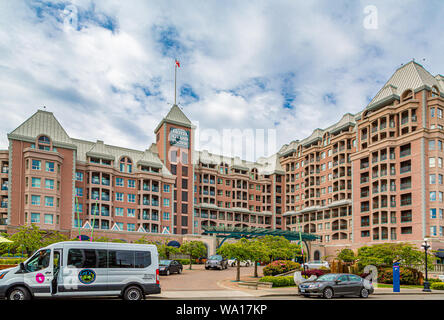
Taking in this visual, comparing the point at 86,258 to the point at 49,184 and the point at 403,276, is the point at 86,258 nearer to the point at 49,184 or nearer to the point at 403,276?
the point at 403,276

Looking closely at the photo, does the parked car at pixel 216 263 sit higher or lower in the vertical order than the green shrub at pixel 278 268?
lower

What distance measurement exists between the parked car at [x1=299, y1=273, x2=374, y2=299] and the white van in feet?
29.5

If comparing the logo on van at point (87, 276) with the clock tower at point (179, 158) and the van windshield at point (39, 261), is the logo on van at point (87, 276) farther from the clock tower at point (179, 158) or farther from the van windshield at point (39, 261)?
the clock tower at point (179, 158)

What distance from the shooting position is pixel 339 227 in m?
78.9

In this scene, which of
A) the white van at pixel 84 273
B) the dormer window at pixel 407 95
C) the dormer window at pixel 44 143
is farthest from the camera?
the dormer window at pixel 407 95

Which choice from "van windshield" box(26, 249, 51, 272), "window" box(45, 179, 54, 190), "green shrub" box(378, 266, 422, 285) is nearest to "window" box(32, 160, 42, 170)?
"window" box(45, 179, 54, 190)

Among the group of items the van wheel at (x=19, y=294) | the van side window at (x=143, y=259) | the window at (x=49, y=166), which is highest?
the window at (x=49, y=166)

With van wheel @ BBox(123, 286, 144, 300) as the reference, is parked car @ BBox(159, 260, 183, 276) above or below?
below

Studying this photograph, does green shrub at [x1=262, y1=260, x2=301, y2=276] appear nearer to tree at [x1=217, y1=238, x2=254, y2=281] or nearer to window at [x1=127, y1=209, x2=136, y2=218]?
tree at [x1=217, y1=238, x2=254, y2=281]

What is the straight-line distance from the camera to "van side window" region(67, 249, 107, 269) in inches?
655

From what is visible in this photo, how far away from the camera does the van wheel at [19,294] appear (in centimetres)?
1572

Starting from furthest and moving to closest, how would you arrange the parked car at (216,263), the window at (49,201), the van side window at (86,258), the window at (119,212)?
the window at (119,212)
the window at (49,201)
the parked car at (216,263)
the van side window at (86,258)

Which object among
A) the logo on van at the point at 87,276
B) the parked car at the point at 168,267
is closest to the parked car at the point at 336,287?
the logo on van at the point at 87,276
